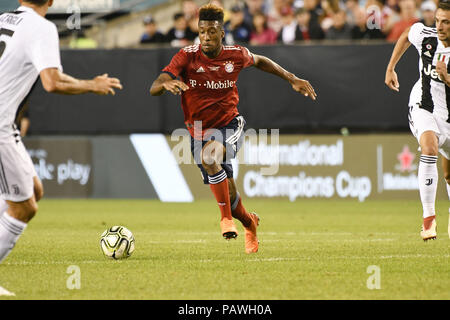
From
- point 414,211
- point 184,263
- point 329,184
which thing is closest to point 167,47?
point 329,184

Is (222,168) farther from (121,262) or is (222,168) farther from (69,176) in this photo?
(69,176)

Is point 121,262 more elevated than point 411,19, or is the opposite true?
point 411,19

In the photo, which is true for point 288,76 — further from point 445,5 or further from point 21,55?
point 21,55

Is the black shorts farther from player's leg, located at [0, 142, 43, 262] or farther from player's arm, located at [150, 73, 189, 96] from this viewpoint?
player's leg, located at [0, 142, 43, 262]

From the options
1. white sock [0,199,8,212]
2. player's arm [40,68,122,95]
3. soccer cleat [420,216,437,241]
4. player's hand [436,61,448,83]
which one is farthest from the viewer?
soccer cleat [420,216,437,241]

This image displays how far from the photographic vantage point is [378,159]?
15.6 metres

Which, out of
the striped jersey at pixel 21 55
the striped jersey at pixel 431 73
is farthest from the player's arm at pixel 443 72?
the striped jersey at pixel 21 55

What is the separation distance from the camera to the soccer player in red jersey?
27.3ft

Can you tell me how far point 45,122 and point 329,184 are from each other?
219 inches

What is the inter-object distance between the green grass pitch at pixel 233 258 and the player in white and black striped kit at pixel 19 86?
0.57 m

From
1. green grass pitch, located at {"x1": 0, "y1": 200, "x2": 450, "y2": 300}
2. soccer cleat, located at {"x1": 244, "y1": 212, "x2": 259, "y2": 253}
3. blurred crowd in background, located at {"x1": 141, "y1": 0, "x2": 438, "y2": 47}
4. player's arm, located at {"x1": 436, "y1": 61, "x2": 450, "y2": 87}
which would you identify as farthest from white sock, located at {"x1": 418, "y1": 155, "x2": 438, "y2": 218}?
blurred crowd in background, located at {"x1": 141, "y1": 0, "x2": 438, "y2": 47}

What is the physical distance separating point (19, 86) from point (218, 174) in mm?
2704

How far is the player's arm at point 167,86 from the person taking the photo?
294 inches

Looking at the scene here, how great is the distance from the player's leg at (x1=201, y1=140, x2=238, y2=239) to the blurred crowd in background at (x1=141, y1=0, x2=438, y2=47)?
7978mm
